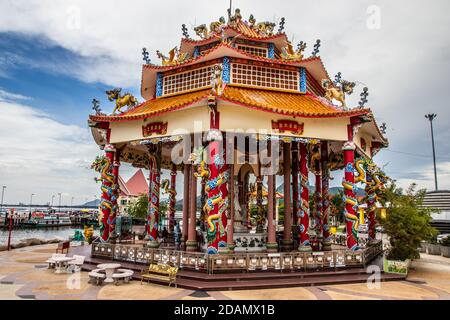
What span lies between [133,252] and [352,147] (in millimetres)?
11548

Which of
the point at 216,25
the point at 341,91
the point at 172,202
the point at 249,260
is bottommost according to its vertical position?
the point at 249,260

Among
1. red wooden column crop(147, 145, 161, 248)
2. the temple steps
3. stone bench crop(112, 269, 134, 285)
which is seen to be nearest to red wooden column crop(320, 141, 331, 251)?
the temple steps

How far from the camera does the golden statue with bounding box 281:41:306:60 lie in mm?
17000

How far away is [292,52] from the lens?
714 inches

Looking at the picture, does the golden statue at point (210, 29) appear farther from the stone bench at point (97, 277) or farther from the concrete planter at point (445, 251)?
the concrete planter at point (445, 251)

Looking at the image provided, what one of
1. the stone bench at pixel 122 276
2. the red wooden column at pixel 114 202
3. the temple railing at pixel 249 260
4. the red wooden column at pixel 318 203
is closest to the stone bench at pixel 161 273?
the stone bench at pixel 122 276

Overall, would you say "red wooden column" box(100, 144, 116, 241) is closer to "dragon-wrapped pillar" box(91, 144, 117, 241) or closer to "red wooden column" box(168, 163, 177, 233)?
"dragon-wrapped pillar" box(91, 144, 117, 241)

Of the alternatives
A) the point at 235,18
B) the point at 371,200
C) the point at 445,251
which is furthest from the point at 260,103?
the point at 445,251

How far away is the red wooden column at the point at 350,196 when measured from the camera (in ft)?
47.5

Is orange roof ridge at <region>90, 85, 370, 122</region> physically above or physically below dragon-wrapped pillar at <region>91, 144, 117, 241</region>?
above

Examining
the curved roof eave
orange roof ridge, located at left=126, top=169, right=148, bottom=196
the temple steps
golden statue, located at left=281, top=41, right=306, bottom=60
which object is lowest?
the temple steps

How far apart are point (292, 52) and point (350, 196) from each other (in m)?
8.95

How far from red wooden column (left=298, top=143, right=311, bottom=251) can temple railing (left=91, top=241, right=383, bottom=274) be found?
2.34m

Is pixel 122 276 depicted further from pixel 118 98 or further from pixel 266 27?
pixel 266 27
